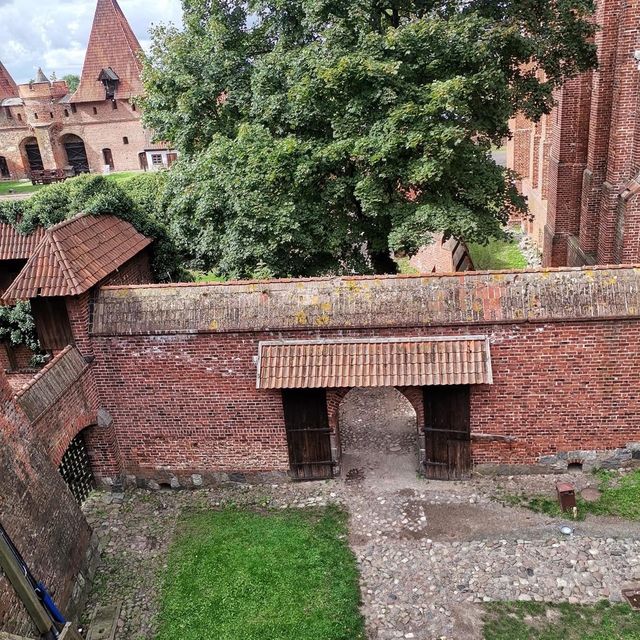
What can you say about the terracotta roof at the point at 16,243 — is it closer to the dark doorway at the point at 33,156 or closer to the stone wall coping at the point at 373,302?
the stone wall coping at the point at 373,302

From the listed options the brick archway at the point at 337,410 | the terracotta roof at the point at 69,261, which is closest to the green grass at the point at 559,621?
the brick archway at the point at 337,410

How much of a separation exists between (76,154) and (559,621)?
161 feet

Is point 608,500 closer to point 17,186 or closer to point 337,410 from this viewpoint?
point 337,410

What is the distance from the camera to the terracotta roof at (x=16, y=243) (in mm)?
16062

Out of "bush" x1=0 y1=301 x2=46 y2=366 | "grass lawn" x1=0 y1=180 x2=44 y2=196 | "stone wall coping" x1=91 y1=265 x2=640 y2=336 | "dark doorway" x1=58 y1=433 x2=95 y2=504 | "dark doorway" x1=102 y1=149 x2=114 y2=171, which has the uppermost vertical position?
"dark doorway" x1=102 y1=149 x2=114 y2=171

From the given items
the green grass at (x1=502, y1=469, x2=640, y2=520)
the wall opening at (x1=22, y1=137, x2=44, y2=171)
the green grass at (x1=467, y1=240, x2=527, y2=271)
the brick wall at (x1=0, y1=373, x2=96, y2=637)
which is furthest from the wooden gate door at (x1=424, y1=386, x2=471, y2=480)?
the wall opening at (x1=22, y1=137, x2=44, y2=171)

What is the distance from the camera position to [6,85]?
49562mm

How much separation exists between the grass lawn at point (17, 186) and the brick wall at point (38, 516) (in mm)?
37416

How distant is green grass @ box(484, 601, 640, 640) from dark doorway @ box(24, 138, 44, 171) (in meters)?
50.0

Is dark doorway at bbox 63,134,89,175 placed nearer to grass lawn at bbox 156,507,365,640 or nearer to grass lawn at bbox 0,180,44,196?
grass lawn at bbox 0,180,44,196

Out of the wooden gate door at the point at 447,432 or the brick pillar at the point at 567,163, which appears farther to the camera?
the brick pillar at the point at 567,163

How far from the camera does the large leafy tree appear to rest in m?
11.7

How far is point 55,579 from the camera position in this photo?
8.45 meters

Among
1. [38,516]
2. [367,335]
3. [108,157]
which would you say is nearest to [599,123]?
[367,335]
